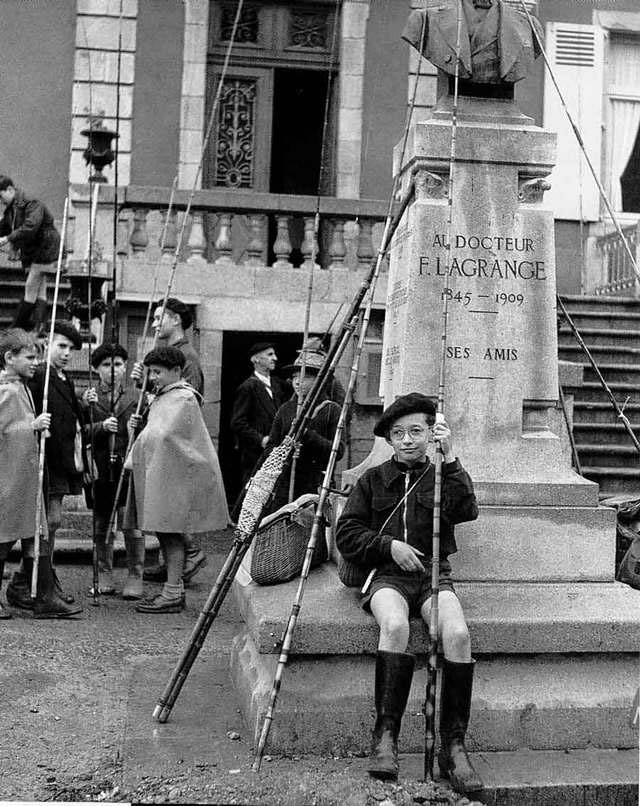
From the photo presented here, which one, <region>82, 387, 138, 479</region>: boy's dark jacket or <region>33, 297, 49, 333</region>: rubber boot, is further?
<region>33, 297, 49, 333</region>: rubber boot

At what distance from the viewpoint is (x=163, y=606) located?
7.00 metres

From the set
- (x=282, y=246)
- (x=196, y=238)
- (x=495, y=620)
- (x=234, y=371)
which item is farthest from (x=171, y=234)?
(x=495, y=620)

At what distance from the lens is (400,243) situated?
5.45 metres

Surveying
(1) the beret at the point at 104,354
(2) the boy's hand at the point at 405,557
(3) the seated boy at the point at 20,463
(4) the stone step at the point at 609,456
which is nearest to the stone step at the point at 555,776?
(2) the boy's hand at the point at 405,557

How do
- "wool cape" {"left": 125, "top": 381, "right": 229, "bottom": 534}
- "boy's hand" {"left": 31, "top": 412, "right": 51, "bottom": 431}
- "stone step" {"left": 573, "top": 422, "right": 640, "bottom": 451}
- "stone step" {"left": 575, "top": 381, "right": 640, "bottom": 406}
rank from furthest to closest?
"stone step" {"left": 575, "top": 381, "right": 640, "bottom": 406}
"stone step" {"left": 573, "top": 422, "right": 640, "bottom": 451}
"wool cape" {"left": 125, "top": 381, "right": 229, "bottom": 534}
"boy's hand" {"left": 31, "top": 412, "right": 51, "bottom": 431}

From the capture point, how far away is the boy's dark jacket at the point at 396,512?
446 centimetres

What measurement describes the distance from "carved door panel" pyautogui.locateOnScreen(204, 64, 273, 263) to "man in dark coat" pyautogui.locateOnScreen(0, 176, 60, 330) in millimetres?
3383

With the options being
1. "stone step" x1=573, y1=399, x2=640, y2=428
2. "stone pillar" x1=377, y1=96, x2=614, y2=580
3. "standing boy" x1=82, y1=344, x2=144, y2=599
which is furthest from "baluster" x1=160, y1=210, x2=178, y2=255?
"stone pillar" x1=377, y1=96, x2=614, y2=580

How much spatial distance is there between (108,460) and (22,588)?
1193 millimetres

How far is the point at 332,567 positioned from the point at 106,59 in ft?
34.8

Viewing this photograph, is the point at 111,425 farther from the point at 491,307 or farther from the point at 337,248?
the point at 337,248

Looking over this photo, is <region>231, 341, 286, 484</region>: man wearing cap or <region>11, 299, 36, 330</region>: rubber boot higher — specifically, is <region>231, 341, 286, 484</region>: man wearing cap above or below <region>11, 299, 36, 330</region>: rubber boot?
below

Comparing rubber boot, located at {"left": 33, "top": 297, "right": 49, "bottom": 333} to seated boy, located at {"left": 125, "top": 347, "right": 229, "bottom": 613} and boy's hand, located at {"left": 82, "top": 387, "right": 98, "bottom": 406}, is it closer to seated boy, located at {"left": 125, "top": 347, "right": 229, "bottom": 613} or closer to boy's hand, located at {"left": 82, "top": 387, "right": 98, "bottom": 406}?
boy's hand, located at {"left": 82, "top": 387, "right": 98, "bottom": 406}

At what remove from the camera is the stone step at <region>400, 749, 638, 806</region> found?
13.3 ft
